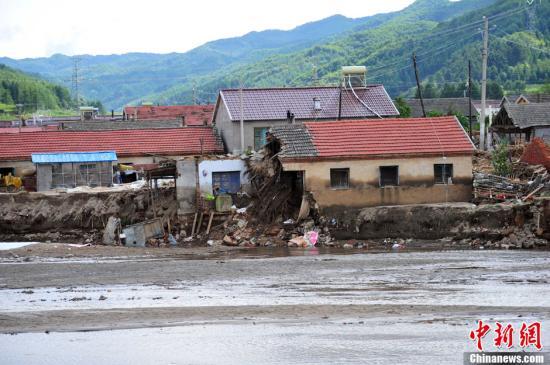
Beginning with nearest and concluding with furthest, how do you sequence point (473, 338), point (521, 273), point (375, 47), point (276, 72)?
point (473, 338) → point (521, 273) → point (375, 47) → point (276, 72)

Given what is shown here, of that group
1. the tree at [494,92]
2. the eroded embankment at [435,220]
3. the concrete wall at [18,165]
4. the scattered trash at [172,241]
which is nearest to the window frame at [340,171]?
the eroded embankment at [435,220]

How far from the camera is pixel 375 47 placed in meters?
149

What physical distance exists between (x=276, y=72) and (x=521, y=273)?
524ft

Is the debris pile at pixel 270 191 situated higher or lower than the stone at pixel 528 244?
higher

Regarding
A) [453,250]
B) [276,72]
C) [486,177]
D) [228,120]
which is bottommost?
[453,250]

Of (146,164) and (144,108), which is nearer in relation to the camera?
(146,164)

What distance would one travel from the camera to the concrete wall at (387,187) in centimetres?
3438

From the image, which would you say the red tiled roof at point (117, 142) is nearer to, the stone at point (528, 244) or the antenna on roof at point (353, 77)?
the antenna on roof at point (353, 77)

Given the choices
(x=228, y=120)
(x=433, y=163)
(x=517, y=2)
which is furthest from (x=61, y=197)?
(x=517, y=2)

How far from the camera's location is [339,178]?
35.0 meters

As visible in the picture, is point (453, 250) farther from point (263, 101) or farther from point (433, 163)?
point (263, 101)

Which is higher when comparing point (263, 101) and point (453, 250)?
point (263, 101)

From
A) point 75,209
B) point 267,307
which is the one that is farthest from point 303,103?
point 267,307

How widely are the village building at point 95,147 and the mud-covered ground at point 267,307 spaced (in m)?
13.6
